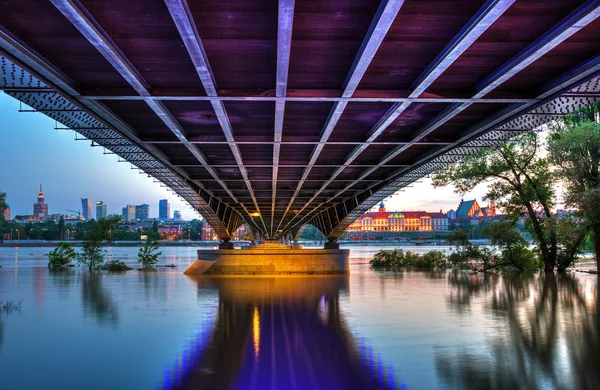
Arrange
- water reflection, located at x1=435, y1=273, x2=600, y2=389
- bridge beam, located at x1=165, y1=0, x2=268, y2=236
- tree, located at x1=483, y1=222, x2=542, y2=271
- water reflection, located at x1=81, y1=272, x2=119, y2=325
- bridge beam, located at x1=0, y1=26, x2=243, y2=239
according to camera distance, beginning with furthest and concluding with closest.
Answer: tree, located at x1=483, y1=222, x2=542, y2=271 < water reflection, located at x1=81, y1=272, x2=119, y2=325 < water reflection, located at x1=435, y1=273, x2=600, y2=389 < bridge beam, located at x1=0, y1=26, x2=243, y2=239 < bridge beam, located at x1=165, y1=0, x2=268, y2=236

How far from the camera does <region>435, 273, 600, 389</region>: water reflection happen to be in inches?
496

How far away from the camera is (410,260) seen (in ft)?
223

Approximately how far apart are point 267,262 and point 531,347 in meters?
33.9

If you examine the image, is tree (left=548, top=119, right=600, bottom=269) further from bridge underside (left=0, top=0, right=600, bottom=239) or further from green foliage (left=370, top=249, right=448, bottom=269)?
green foliage (left=370, top=249, right=448, bottom=269)

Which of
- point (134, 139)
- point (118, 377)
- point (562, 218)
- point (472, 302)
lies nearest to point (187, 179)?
point (134, 139)

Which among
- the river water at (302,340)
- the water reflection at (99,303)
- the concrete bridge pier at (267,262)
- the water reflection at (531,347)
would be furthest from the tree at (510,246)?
the water reflection at (99,303)

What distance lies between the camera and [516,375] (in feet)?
42.5

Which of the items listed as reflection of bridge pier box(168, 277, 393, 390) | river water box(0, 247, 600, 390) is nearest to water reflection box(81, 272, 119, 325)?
river water box(0, 247, 600, 390)

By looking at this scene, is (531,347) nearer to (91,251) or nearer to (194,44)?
(194,44)

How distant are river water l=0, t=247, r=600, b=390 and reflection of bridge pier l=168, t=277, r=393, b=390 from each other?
0.04m

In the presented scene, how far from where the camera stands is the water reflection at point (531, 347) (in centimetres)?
1261

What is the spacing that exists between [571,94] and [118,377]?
13358mm

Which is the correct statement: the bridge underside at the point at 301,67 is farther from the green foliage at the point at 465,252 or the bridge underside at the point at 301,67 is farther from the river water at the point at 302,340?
the green foliage at the point at 465,252

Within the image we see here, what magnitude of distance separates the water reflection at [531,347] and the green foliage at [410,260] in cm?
3026
